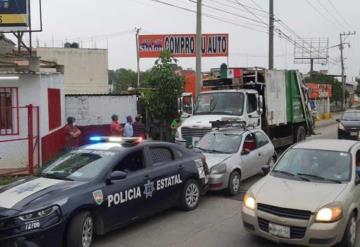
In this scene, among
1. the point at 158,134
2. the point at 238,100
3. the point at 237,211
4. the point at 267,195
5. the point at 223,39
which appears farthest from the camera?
the point at 223,39

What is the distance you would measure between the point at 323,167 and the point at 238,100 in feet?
26.9

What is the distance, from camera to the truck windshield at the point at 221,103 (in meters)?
15.9

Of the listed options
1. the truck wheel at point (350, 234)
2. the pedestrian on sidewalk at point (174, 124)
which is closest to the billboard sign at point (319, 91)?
the pedestrian on sidewalk at point (174, 124)

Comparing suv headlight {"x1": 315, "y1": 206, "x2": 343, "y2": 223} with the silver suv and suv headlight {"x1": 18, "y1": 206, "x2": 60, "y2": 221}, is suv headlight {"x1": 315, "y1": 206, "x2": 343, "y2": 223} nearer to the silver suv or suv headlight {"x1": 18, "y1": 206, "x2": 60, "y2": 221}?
the silver suv

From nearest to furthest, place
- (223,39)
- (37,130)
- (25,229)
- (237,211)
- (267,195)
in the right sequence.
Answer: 1. (25,229)
2. (267,195)
3. (237,211)
4. (37,130)
5. (223,39)

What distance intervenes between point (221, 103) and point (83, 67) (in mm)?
47590

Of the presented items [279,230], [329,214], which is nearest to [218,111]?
[279,230]

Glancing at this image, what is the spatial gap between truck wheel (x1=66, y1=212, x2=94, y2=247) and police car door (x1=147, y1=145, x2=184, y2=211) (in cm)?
164

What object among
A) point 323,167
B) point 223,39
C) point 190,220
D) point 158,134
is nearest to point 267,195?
point 323,167

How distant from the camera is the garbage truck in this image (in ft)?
51.2

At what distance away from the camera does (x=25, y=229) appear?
6.39 meters

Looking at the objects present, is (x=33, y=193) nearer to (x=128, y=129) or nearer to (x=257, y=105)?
(x=128, y=129)

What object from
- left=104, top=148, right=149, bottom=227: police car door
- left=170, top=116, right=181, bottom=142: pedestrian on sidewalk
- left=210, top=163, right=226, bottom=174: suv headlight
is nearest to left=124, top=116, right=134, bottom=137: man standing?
left=170, top=116, right=181, bottom=142: pedestrian on sidewalk

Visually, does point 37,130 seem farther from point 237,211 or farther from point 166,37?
point 166,37
